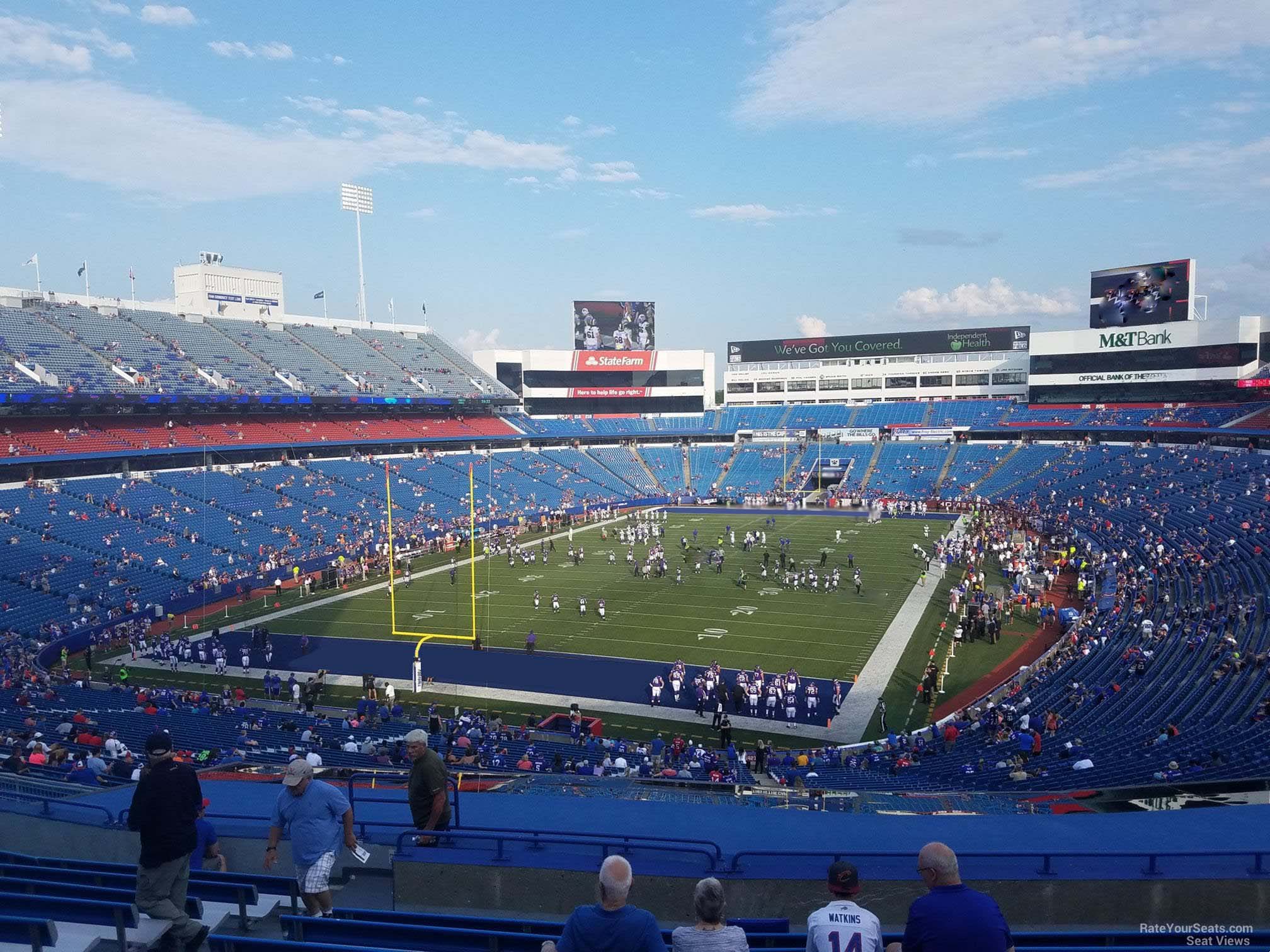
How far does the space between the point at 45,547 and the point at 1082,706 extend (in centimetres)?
3204

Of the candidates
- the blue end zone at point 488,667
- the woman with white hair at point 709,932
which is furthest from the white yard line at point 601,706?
the woman with white hair at point 709,932

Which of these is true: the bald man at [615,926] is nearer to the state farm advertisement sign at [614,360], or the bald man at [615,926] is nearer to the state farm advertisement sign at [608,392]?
the state farm advertisement sign at [608,392]

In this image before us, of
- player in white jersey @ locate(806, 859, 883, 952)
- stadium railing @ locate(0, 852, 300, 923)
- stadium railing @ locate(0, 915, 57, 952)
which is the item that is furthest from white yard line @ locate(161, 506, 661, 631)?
player in white jersey @ locate(806, 859, 883, 952)

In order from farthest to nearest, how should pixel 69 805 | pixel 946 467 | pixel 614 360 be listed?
pixel 614 360 < pixel 946 467 < pixel 69 805

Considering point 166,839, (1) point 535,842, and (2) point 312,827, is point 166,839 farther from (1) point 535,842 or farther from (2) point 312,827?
(1) point 535,842

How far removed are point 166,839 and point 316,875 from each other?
2.57 ft

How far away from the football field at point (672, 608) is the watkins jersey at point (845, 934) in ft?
65.1

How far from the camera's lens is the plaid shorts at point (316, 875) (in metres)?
4.88

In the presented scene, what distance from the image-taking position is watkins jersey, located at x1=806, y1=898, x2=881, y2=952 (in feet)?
11.3

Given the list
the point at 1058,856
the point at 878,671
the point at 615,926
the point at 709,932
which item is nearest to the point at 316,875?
the point at 615,926

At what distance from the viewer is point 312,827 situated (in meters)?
4.90

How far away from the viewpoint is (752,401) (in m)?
79.4

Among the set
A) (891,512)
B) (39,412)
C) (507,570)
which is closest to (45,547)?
(39,412)

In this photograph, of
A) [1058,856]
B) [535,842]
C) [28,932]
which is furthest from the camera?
[535,842]
